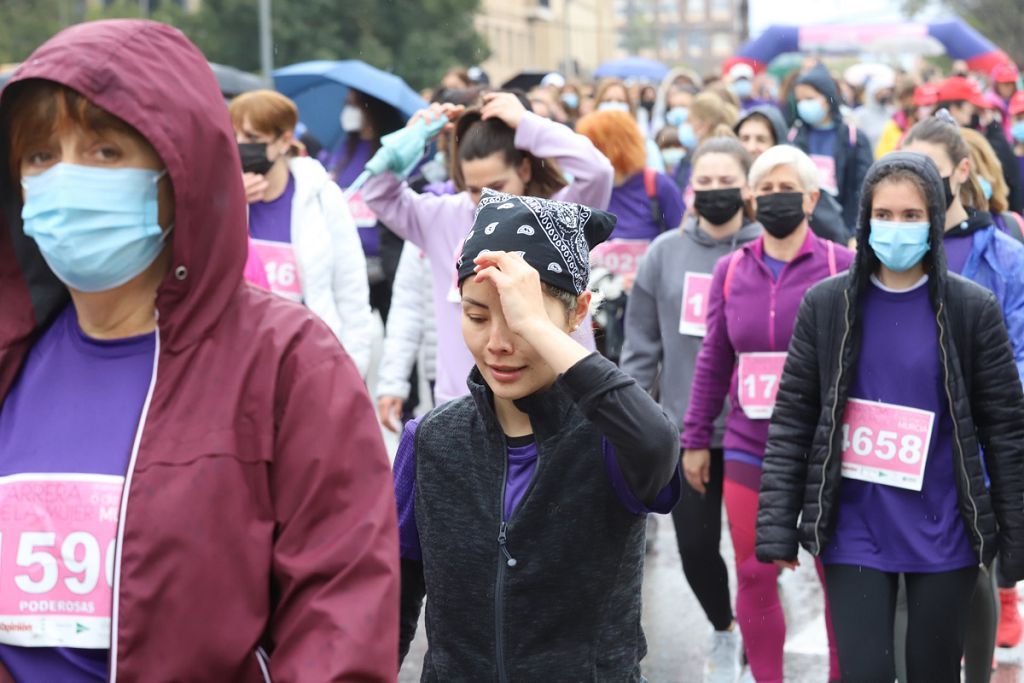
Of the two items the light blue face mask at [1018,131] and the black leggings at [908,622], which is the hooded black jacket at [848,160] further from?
the black leggings at [908,622]

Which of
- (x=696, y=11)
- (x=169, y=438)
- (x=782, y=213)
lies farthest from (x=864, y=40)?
(x=696, y=11)

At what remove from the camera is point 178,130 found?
2699 mm

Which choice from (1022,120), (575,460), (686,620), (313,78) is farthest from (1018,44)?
(575,460)

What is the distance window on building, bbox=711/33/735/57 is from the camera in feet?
616

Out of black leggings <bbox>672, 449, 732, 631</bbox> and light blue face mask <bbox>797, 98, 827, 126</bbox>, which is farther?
light blue face mask <bbox>797, 98, 827, 126</bbox>

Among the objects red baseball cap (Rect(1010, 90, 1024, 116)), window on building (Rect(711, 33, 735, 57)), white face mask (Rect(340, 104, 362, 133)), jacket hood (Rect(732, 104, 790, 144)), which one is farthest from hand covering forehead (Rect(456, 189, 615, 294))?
window on building (Rect(711, 33, 735, 57))

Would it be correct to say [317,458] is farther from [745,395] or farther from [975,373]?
[745,395]

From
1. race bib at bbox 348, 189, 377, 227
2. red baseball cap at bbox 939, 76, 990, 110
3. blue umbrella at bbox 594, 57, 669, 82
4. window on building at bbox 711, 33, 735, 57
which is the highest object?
red baseball cap at bbox 939, 76, 990, 110

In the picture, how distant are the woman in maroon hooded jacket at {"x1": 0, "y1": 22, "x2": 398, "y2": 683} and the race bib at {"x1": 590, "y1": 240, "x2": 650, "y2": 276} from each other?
6211mm

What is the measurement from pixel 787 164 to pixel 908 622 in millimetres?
2097

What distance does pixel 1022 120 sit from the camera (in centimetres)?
1603

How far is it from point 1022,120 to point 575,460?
44.8 ft

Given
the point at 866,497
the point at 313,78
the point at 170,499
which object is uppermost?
the point at 170,499

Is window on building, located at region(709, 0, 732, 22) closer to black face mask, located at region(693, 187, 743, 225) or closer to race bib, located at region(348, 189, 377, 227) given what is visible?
race bib, located at region(348, 189, 377, 227)
